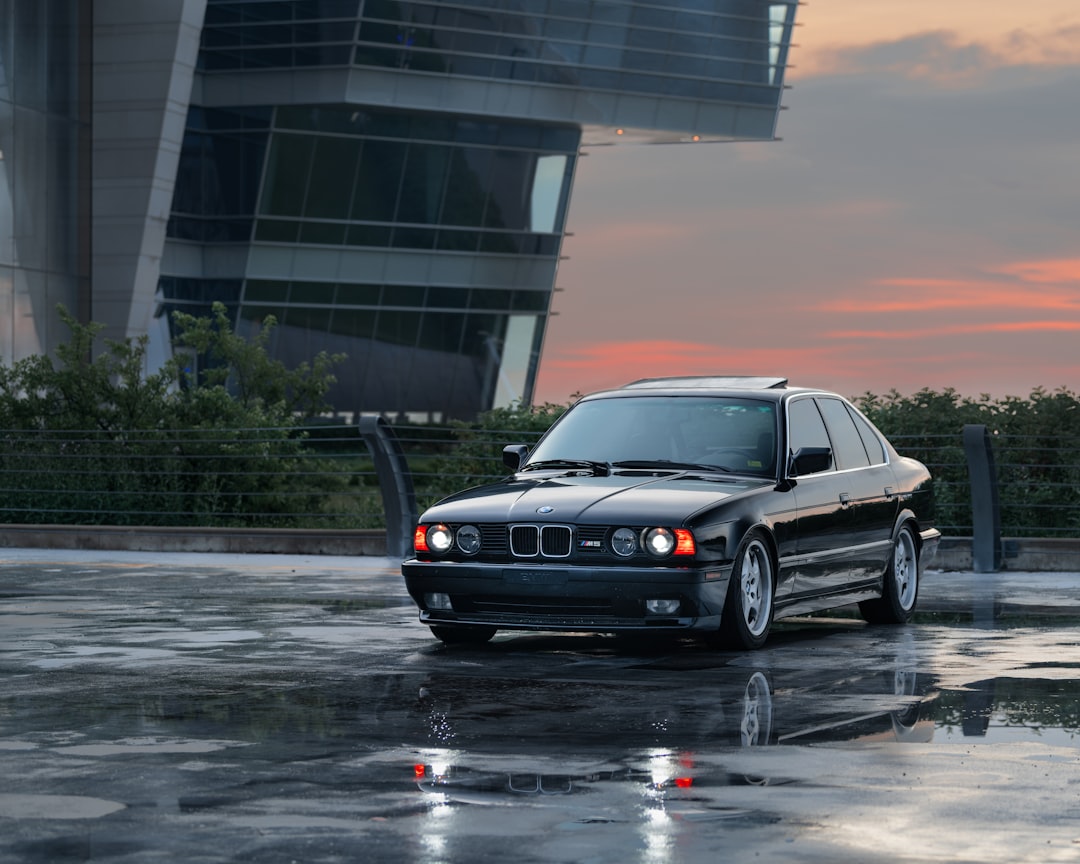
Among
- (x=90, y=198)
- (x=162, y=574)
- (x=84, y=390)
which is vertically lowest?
(x=162, y=574)

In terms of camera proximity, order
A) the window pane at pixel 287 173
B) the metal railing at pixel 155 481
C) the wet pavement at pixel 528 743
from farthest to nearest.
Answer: the window pane at pixel 287 173 < the metal railing at pixel 155 481 < the wet pavement at pixel 528 743

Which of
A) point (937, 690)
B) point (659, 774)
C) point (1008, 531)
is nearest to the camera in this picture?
point (659, 774)

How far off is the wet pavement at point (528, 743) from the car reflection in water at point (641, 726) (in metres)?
0.02

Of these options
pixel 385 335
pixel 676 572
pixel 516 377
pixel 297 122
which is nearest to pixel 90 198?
pixel 297 122

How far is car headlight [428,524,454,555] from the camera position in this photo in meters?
11.5

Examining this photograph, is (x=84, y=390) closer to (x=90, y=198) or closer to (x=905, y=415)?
(x=905, y=415)

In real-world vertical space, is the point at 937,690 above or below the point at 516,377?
below

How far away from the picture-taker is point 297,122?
50.3 meters

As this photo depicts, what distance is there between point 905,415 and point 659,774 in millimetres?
14646

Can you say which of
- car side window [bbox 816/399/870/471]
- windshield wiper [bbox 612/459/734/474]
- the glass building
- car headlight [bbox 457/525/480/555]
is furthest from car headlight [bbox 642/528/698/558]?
the glass building

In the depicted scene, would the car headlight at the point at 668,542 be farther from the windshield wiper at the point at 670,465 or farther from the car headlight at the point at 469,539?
the windshield wiper at the point at 670,465

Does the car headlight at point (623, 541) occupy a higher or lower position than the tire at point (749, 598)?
higher

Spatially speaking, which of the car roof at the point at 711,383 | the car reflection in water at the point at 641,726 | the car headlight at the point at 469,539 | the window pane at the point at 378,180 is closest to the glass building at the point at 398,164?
the window pane at the point at 378,180

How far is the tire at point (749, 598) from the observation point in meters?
11.2
